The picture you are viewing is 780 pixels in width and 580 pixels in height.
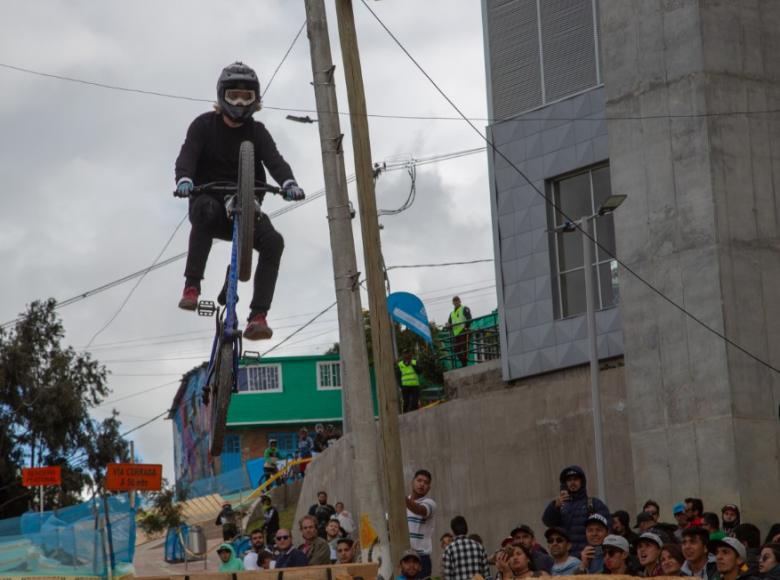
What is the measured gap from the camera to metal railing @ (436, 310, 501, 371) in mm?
33875

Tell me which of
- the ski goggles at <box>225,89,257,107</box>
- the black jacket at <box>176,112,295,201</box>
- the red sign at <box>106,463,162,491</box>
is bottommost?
the red sign at <box>106,463,162,491</box>

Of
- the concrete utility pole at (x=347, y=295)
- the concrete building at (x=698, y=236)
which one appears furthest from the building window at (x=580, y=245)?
the concrete utility pole at (x=347, y=295)

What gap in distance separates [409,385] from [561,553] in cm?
1854

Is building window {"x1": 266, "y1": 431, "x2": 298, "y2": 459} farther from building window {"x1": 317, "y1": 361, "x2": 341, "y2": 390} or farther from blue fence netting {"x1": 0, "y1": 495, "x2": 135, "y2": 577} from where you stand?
blue fence netting {"x1": 0, "y1": 495, "x2": 135, "y2": 577}

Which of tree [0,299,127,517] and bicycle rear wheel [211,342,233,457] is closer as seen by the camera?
bicycle rear wheel [211,342,233,457]

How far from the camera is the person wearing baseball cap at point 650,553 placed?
13.4 metres

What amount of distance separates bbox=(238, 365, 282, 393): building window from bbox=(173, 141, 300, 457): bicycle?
2422 inches

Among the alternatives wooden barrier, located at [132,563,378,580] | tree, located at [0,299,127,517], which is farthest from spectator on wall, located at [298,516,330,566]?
tree, located at [0,299,127,517]

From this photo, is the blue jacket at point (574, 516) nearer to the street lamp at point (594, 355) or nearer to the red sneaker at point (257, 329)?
the red sneaker at point (257, 329)

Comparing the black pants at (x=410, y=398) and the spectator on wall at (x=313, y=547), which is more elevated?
the black pants at (x=410, y=398)

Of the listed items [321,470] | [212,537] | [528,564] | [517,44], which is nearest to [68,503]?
[212,537]

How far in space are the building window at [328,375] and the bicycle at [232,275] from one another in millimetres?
62016

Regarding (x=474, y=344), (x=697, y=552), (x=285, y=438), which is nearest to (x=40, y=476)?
(x=474, y=344)

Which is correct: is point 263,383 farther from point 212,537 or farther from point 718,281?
point 718,281
